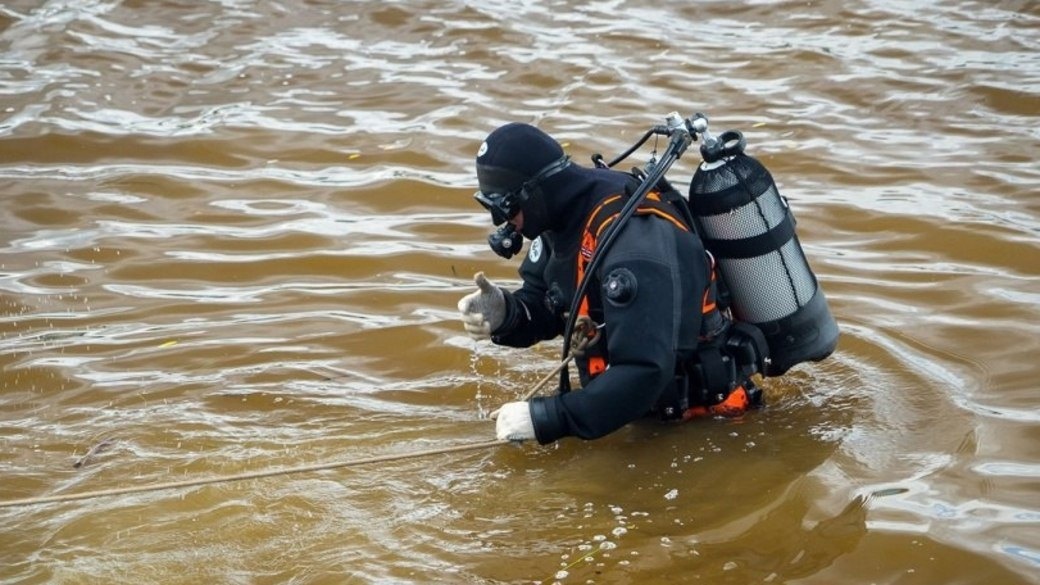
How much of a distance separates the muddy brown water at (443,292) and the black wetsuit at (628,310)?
Answer: 327 millimetres

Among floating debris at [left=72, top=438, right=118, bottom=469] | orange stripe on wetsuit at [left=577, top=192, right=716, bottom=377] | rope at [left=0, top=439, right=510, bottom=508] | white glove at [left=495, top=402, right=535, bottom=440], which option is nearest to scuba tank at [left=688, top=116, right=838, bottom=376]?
orange stripe on wetsuit at [left=577, top=192, right=716, bottom=377]

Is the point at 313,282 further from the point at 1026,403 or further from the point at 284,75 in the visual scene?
the point at 284,75

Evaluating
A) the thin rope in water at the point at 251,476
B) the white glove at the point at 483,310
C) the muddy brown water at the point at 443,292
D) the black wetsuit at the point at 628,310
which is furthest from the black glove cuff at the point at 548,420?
the white glove at the point at 483,310

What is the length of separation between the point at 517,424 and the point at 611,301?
0.51 m

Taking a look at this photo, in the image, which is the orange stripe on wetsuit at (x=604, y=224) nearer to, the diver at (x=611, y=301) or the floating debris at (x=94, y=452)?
the diver at (x=611, y=301)

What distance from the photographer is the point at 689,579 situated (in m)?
3.82

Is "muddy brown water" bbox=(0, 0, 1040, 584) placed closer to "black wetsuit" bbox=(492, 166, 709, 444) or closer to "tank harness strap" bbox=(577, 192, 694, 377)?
"black wetsuit" bbox=(492, 166, 709, 444)

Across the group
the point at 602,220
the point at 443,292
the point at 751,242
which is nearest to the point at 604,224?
the point at 602,220

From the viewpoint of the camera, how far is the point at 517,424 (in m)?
4.29

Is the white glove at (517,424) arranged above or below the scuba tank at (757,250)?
below

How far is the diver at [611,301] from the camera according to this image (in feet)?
13.6

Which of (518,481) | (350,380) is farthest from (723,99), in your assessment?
(518,481)

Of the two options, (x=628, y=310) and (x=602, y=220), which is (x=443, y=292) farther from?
(x=628, y=310)

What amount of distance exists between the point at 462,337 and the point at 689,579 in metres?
2.43
